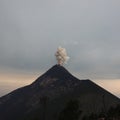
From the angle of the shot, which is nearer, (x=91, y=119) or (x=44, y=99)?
(x=44, y=99)

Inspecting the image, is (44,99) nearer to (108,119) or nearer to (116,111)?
(108,119)

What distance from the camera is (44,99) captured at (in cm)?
14575

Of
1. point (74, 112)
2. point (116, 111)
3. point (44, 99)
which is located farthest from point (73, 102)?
point (116, 111)

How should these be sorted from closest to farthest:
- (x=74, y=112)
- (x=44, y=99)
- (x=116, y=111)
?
1. (x=44, y=99)
2. (x=74, y=112)
3. (x=116, y=111)

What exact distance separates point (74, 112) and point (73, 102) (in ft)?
16.9

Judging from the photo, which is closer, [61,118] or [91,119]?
[61,118]

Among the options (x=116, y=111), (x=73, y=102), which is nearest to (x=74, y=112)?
(x=73, y=102)

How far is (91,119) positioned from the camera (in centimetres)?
18100

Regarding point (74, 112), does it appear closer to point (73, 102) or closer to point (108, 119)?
point (73, 102)

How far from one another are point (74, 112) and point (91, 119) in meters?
28.0

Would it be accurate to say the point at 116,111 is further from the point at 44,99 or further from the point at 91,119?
the point at 44,99

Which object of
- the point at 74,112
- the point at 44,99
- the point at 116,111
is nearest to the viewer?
the point at 44,99

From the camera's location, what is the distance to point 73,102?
504ft

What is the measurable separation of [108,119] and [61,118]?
20.0 meters
